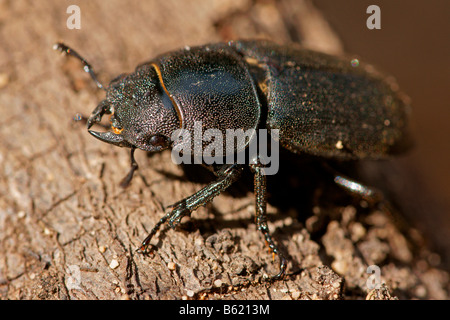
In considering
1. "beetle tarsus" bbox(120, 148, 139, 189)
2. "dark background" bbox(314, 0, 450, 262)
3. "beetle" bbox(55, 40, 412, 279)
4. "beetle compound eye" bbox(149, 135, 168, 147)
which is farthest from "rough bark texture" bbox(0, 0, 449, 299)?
"dark background" bbox(314, 0, 450, 262)

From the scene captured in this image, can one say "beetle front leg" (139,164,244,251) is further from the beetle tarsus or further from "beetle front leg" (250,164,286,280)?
the beetle tarsus

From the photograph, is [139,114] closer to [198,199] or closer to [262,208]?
[198,199]

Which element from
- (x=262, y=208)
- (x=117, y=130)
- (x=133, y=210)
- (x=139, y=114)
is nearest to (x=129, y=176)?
(x=133, y=210)

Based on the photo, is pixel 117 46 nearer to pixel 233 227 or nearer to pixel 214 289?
pixel 233 227

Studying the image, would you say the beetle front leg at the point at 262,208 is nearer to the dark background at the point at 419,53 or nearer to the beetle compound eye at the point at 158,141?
the beetle compound eye at the point at 158,141

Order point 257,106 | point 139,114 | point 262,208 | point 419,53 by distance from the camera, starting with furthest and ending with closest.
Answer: point 419,53
point 257,106
point 262,208
point 139,114
